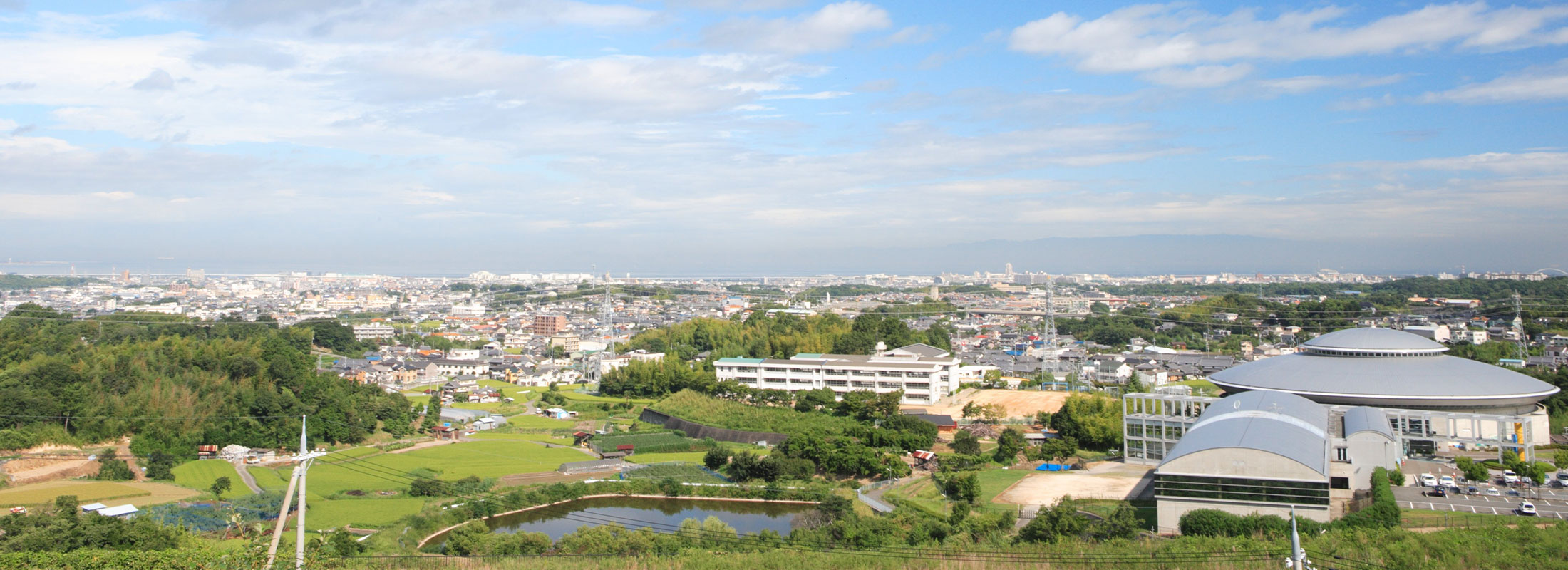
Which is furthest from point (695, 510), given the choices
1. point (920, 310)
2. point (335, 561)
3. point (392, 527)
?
point (920, 310)

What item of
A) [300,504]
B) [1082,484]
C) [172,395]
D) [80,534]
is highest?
[300,504]

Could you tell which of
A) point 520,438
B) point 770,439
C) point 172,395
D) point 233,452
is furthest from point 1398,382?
point 172,395

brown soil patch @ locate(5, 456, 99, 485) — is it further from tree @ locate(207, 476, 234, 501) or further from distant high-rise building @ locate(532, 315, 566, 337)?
distant high-rise building @ locate(532, 315, 566, 337)

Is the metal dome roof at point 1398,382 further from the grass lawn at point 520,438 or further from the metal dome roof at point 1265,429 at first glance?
the grass lawn at point 520,438

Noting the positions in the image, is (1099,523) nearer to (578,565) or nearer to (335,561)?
(578,565)

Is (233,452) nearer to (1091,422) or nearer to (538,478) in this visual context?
(538,478)
